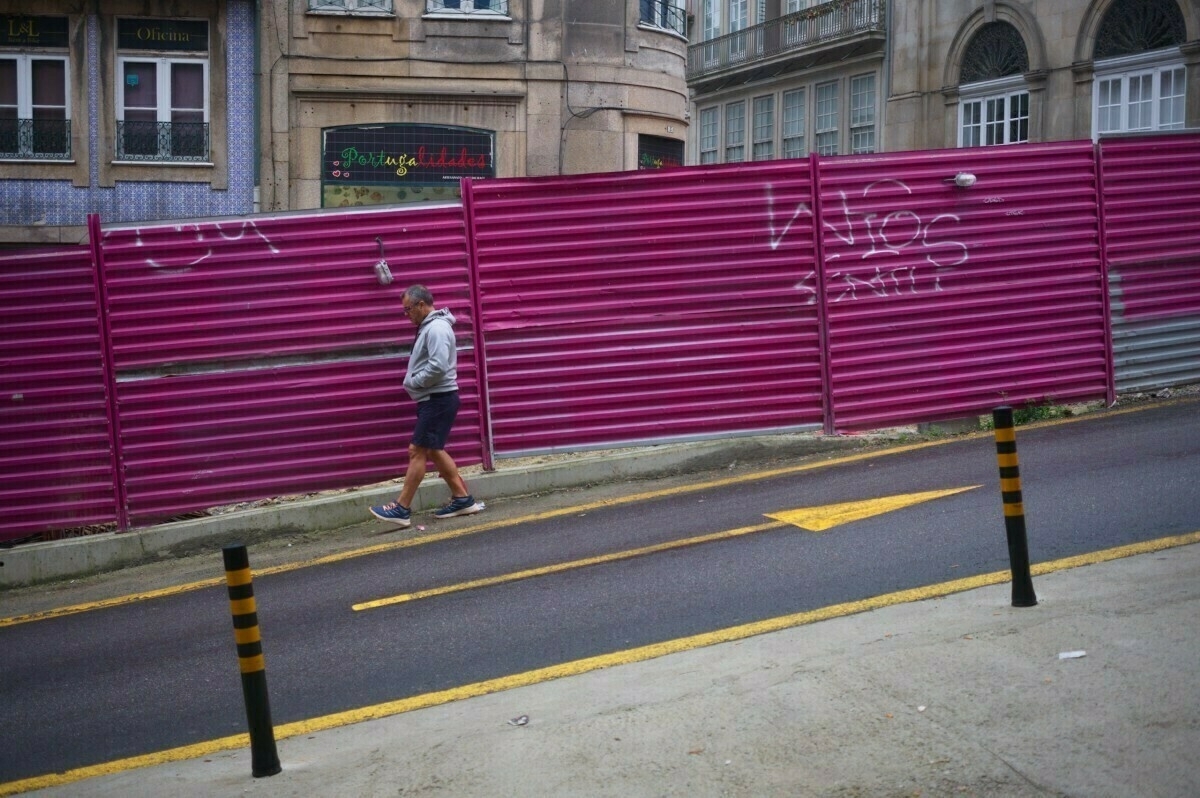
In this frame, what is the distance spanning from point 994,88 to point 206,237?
2378cm

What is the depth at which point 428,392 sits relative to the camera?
1078 centimetres

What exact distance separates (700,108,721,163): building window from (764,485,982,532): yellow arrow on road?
33.8 metres

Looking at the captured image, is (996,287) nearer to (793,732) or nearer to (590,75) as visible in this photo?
(793,732)

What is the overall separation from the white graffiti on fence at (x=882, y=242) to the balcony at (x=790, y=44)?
23585 mm

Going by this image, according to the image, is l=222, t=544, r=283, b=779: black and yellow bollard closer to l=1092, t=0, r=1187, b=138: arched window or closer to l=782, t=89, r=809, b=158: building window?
l=1092, t=0, r=1187, b=138: arched window

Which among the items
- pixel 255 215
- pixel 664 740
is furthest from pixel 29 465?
pixel 664 740

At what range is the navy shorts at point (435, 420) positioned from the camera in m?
10.7

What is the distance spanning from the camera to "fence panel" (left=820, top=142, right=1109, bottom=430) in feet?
40.2

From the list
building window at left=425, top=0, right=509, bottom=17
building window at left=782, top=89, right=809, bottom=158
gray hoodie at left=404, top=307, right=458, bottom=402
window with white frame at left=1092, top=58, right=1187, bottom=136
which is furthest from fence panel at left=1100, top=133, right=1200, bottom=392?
building window at left=782, top=89, right=809, bottom=158

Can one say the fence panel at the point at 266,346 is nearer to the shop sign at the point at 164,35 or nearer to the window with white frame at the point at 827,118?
the shop sign at the point at 164,35

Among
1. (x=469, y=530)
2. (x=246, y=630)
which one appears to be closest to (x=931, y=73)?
(x=469, y=530)

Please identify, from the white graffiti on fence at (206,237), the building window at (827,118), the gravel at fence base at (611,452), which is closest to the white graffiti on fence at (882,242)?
the gravel at fence base at (611,452)

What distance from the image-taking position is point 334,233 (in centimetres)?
1142

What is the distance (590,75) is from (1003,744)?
56.8 ft
